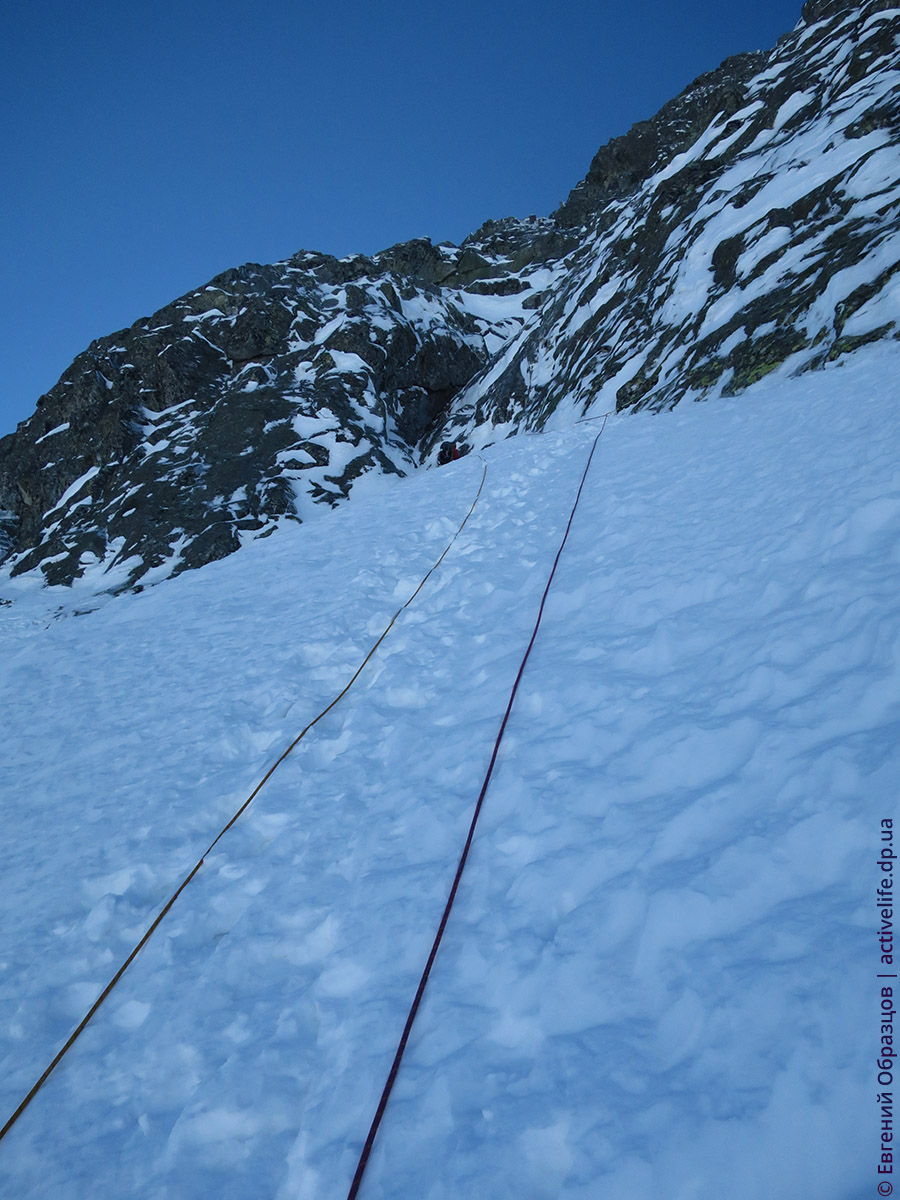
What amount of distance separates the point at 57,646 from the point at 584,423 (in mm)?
12221

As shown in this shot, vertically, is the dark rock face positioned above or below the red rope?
above

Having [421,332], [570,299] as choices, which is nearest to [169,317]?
[421,332]

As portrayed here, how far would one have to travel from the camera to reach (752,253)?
43.2 feet

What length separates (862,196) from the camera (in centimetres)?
1088

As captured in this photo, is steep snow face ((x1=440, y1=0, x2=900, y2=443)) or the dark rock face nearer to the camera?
steep snow face ((x1=440, y1=0, x2=900, y2=443))

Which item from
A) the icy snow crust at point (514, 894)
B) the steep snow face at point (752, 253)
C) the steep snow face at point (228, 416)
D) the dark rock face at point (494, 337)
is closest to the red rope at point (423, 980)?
the icy snow crust at point (514, 894)

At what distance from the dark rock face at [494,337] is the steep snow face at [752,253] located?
2.8 inches

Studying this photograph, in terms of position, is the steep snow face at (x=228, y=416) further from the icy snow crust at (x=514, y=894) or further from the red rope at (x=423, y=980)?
the red rope at (x=423, y=980)

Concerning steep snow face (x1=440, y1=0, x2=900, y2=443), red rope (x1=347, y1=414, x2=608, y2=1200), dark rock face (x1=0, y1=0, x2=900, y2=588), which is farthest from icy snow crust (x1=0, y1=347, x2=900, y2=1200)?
dark rock face (x1=0, y1=0, x2=900, y2=588)

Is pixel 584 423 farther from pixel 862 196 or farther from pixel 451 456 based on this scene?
pixel 451 456

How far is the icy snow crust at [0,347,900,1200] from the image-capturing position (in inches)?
68.2

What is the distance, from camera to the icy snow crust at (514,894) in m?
1.73

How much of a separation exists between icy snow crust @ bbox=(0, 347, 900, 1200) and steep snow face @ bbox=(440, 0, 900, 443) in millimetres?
5623

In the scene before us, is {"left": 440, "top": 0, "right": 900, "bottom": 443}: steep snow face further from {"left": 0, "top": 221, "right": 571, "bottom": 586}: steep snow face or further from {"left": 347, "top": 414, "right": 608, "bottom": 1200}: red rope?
{"left": 347, "top": 414, "right": 608, "bottom": 1200}: red rope
